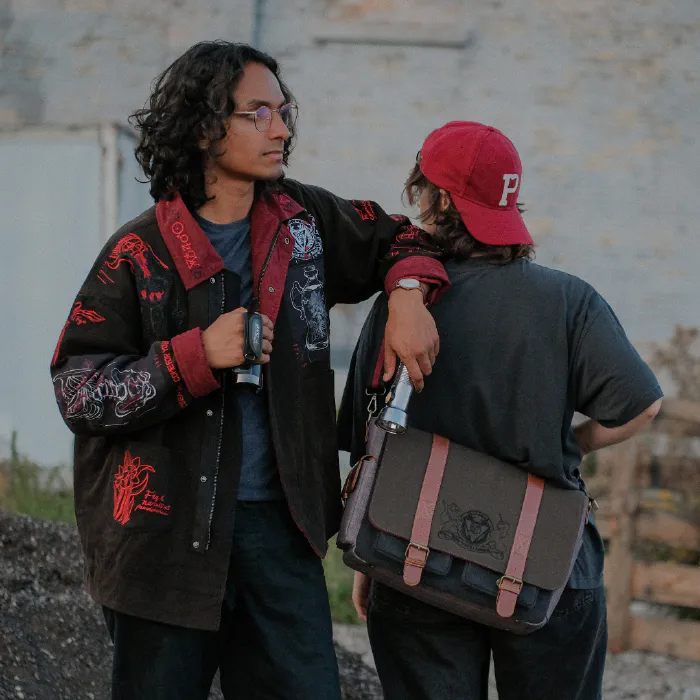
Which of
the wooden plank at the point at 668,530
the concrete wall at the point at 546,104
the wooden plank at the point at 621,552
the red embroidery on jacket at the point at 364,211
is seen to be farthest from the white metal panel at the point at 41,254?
the red embroidery on jacket at the point at 364,211

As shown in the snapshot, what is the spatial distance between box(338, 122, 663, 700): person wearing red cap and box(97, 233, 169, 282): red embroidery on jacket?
0.56 m

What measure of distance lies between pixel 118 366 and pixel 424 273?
2.20 feet

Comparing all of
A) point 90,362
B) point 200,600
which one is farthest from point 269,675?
point 90,362

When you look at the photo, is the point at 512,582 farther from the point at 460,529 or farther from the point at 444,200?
the point at 444,200

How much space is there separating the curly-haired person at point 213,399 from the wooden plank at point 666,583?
3.19m

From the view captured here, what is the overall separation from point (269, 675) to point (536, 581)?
0.60 metres

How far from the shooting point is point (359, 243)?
2.50m

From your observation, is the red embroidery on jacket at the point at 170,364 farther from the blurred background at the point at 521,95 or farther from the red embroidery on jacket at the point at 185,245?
the blurred background at the point at 521,95

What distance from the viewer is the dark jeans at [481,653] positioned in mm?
2314

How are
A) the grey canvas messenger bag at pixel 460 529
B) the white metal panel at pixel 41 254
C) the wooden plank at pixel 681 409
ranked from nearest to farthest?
the grey canvas messenger bag at pixel 460 529
the wooden plank at pixel 681 409
the white metal panel at pixel 41 254

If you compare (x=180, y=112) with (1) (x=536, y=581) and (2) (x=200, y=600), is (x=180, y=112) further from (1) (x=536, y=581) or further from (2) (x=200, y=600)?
(1) (x=536, y=581)

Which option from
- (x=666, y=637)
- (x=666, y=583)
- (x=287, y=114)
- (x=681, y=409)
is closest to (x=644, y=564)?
(x=666, y=583)

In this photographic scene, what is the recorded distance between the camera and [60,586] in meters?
3.95

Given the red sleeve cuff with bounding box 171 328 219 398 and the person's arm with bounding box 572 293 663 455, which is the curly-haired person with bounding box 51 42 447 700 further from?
the person's arm with bounding box 572 293 663 455
